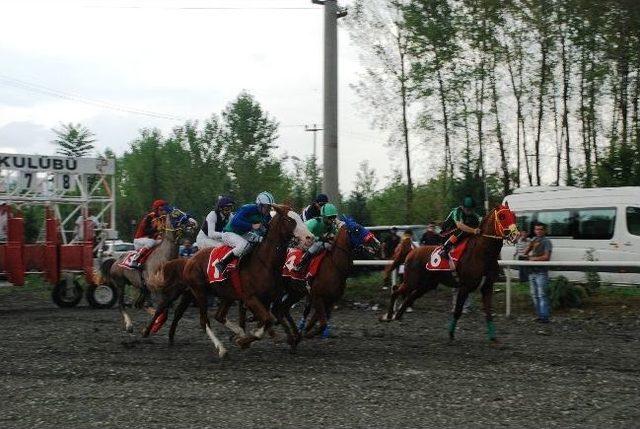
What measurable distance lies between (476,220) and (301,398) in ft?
20.1

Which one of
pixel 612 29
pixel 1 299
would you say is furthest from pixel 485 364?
pixel 612 29

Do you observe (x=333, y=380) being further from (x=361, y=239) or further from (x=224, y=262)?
(x=361, y=239)

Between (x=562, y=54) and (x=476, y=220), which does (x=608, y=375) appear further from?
(x=562, y=54)

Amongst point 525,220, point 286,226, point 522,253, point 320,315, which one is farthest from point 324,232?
point 525,220

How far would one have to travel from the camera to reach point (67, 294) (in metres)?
21.4

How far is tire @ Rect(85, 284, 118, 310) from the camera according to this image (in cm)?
2086

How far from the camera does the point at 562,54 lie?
30.3 metres

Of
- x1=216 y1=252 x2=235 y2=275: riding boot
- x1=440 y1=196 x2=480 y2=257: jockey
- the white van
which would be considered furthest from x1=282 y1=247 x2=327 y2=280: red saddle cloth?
the white van

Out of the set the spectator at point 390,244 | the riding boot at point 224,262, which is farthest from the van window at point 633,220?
the riding boot at point 224,262

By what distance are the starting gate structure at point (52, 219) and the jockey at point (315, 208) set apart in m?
8.65

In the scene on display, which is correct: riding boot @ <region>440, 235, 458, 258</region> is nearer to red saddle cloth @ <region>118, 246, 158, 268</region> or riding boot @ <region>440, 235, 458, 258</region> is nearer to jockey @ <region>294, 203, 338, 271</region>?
jockey @ <region>294, 203, 338, 271</region>

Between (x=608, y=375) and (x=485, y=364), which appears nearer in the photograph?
(x=608, y=375)

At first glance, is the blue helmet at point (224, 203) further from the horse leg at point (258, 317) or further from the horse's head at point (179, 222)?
the horse leg at point (258, 317)

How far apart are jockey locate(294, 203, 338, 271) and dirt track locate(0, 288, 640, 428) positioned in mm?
1351
